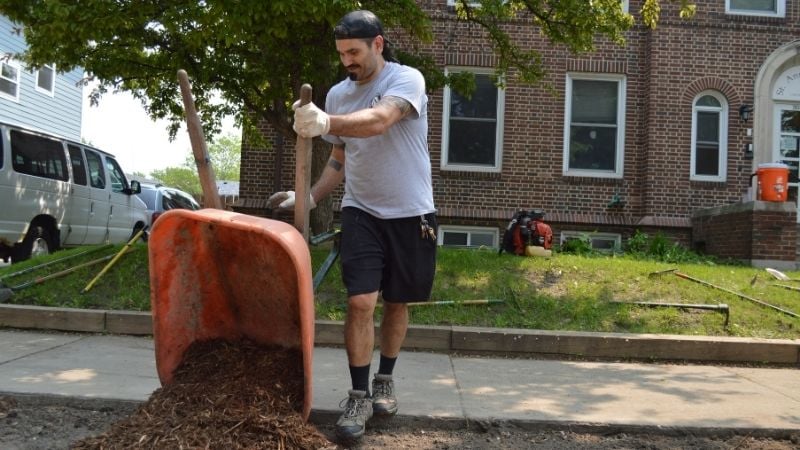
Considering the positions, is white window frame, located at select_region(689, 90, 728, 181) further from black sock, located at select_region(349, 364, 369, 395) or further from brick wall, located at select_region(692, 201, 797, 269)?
black sock, located at select_region(349, 364, 369, 395)

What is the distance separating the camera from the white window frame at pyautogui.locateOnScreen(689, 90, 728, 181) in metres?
11.8

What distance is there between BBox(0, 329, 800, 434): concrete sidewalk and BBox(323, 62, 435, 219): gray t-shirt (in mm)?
1097

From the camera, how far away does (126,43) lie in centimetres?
776

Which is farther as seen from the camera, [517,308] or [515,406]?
[517,308]

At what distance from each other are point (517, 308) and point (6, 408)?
410 centimetres

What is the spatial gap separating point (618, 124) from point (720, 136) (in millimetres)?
1854

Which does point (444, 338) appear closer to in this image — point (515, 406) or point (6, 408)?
point (515, 406)

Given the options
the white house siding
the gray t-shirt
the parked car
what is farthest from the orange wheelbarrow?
the white house siding

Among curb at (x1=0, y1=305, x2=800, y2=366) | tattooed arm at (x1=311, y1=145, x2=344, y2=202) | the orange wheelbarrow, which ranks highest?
tattooed arm at (x1=311, y1=145, x2=344, y2=202)

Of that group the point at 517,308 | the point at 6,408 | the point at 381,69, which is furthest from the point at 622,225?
the point at 6,408

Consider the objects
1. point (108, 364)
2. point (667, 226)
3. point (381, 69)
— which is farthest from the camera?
point (667, 226)

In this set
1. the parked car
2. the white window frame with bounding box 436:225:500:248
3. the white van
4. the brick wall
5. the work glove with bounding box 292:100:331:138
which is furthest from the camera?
the parked car

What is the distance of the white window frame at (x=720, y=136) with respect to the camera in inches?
465

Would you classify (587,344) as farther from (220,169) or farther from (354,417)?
(220,169)
